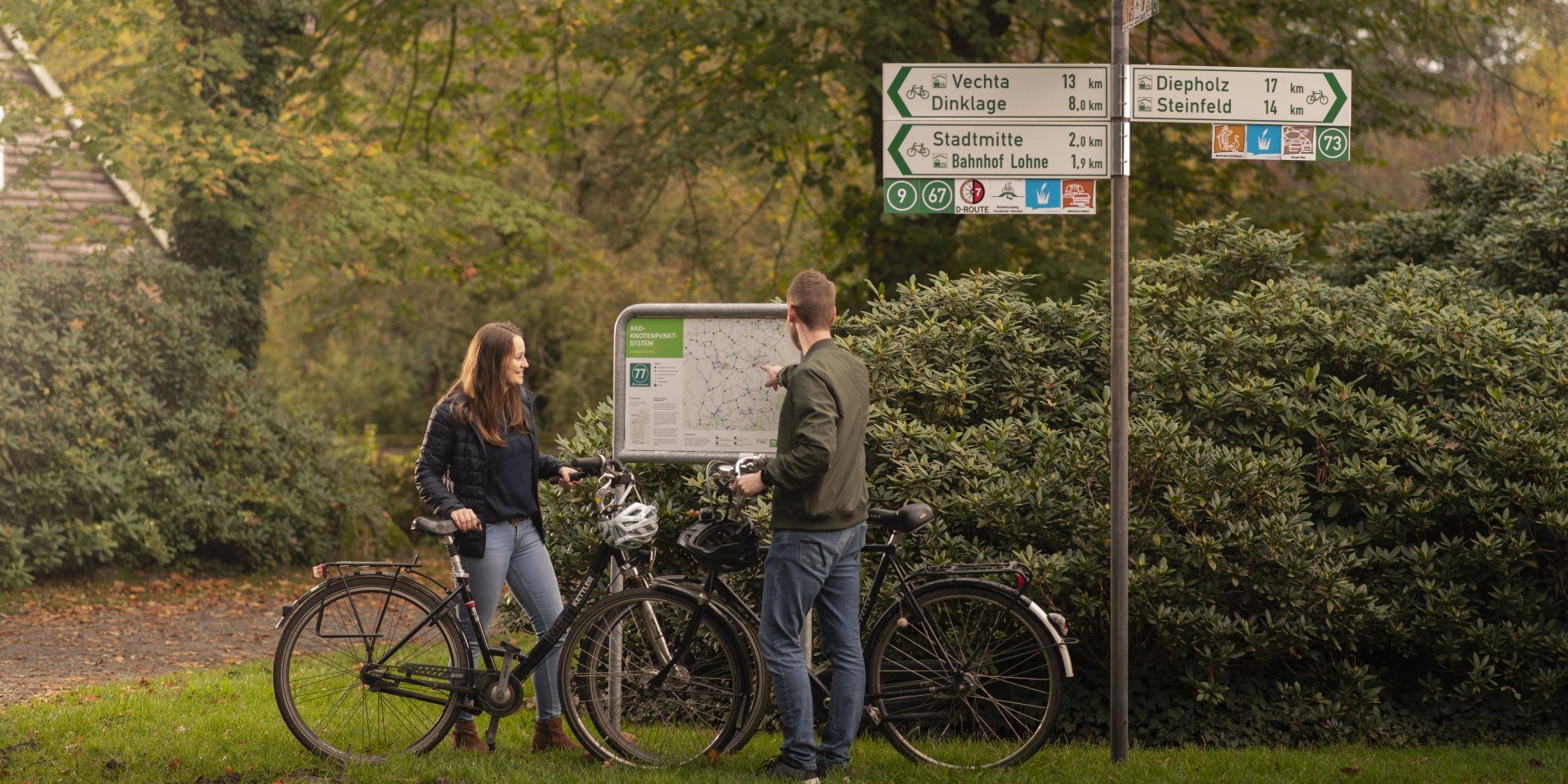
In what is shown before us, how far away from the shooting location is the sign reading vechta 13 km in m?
5.61

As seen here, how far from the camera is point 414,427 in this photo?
2969 centimetres

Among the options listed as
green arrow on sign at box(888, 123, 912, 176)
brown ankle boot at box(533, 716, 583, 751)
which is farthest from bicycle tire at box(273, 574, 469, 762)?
green arrow on sign at box(888, 123, 912, 176)

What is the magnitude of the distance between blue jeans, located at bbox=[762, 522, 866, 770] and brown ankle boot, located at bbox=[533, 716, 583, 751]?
1.09m

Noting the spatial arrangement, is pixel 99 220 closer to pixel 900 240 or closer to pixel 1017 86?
pixel 900 240

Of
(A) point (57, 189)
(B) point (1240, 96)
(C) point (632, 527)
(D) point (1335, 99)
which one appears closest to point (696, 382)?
(C) point (632, 527)

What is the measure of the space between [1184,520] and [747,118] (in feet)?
27.1

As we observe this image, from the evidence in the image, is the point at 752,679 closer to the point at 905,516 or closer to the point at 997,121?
the point at 905,516

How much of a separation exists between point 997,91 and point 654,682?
2.67m

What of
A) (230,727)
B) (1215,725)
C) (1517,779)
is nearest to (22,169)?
(230,727)

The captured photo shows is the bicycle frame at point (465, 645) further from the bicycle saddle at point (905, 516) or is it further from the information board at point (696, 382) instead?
the bicycle saddle at point (905, 516)

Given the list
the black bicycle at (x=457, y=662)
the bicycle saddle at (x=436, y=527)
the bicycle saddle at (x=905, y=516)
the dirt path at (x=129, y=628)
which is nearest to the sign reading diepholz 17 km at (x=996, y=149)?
the bicycle saddle at (x=905, y=516)

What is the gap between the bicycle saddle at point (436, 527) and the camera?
17.5 feet

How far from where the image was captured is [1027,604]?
5.40 m

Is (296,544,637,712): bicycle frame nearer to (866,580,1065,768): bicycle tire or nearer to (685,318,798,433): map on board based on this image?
(685,318,798,433): map on board
